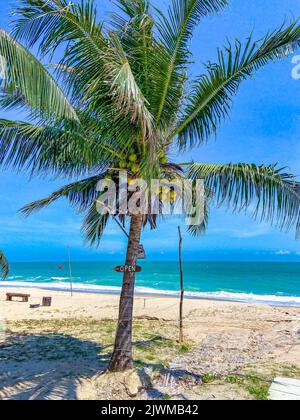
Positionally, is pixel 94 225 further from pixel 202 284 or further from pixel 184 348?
pixel 202 284

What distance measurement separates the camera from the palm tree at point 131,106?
4.13 m

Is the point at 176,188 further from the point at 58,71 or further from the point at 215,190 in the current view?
the point at 58,71

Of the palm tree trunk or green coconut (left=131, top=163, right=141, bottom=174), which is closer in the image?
green coconut (left=131, top=163, right=141, bottom=174)

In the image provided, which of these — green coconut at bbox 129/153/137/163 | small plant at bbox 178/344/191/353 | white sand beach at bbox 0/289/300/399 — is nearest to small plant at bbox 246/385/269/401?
white sand beach at bbox 0/289/300/399

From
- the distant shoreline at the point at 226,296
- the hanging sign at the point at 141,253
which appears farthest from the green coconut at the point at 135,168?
the distant shoreline at the point at 226,296

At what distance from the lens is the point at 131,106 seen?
4062mm

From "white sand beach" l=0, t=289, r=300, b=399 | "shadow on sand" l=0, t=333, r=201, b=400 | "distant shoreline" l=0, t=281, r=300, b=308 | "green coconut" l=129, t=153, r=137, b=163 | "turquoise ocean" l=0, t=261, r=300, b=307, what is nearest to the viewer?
"shadow on sand" l=0, t=333, r=201, b=400

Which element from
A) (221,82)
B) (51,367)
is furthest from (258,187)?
(51,367)

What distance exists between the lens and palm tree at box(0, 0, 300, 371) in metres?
4.13

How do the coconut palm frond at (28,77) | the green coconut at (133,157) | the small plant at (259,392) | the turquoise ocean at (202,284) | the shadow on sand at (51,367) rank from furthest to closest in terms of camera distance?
the turquoise ocean at (202,284) < the green coconut at (133,157) < the shadow on sand at (51,367) < the small plant at (259,392) < the coconut palm frond at (28,77)

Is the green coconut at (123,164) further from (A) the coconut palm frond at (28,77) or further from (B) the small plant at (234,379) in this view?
(B) the small plant at (234,379)

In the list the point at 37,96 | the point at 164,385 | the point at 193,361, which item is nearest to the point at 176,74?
the point at 37,96

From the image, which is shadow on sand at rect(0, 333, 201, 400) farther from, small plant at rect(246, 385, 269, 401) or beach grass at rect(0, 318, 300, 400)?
small plant at rect(246, 385, 269, 401)

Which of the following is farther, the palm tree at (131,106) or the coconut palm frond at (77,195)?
the coconut palm frond at (77,195)
